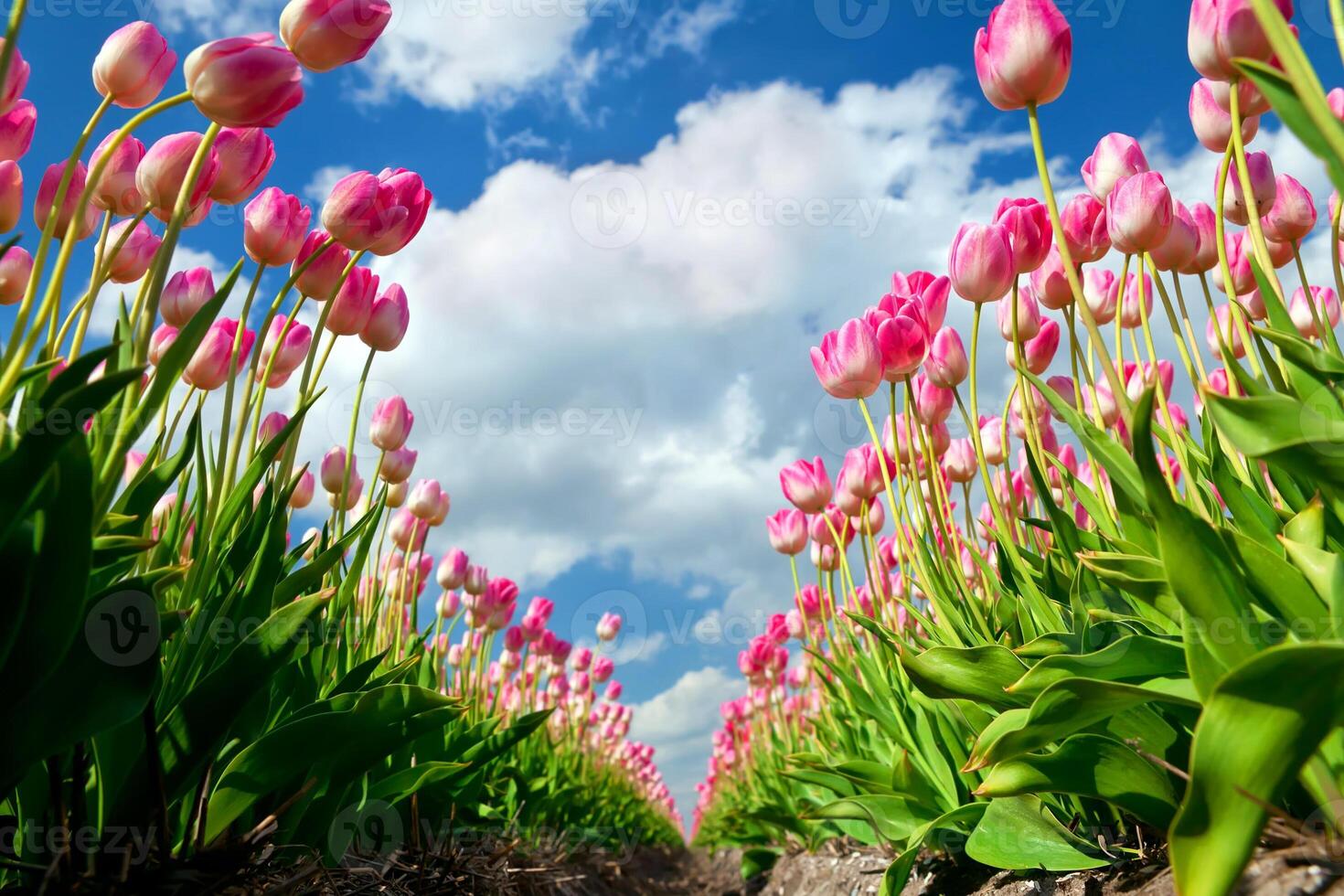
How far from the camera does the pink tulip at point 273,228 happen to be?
169 centimetres

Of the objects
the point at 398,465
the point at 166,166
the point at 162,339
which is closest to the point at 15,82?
the point at 166,166

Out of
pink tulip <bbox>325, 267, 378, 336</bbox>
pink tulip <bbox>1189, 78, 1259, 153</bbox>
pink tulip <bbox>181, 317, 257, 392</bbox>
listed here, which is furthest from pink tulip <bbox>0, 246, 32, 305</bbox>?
pink tulip <bbox>1189, 78, 1259, 153</bbox>

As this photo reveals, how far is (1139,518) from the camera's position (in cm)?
145

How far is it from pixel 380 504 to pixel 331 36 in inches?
39.4

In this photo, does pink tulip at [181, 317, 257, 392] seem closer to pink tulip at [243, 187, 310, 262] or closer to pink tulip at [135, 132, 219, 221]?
pink tulip at [243, 187, 310, 262]

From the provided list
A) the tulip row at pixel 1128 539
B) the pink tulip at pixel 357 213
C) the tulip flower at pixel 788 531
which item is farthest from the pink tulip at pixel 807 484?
the pink tulip at pixel 357 213

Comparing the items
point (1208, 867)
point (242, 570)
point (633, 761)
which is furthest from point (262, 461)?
point (633, 761)

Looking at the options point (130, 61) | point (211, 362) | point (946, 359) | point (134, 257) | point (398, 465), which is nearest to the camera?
point (130, 61)

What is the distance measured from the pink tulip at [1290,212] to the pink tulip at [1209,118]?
331 millimetres

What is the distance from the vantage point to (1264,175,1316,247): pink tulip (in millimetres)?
2035

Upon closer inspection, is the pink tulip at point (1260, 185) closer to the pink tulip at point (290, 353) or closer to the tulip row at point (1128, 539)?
the tulip row at point (1128, 539)

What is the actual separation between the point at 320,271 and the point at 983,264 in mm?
1412

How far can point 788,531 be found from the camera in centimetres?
358

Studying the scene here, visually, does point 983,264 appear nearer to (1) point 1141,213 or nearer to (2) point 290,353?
(1) point 1141,213
